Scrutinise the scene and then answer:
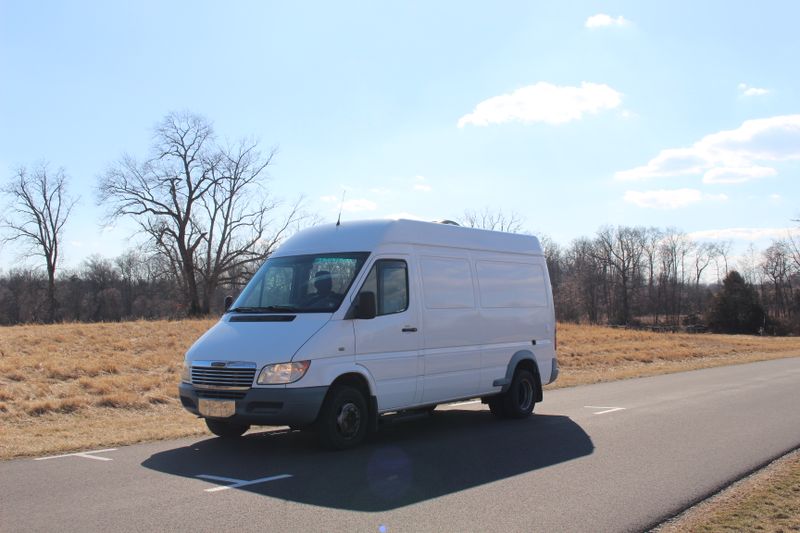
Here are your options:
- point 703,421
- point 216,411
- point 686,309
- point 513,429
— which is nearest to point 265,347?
point 216,411

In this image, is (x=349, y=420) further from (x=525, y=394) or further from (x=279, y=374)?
(x=525, y=394)

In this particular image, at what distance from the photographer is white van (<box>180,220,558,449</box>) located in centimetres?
798

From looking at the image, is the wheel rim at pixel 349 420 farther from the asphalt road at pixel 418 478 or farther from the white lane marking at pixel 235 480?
the white lane marking at pixel 235 480

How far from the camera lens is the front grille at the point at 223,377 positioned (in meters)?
7.94

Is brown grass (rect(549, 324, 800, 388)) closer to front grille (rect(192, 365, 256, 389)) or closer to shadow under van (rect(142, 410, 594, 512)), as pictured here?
shadow under van (rect(142, 410, 594, 512))

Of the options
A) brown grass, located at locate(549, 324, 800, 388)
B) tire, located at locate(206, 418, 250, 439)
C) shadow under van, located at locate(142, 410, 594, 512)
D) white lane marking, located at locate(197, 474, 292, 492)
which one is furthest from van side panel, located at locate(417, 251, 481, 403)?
brown grass, located at locate(549, 324, 800, 388)

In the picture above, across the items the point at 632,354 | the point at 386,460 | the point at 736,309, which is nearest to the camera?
the point at 386,460

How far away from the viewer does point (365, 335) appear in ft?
28.4

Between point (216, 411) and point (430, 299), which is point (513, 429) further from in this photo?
point (216, 411)

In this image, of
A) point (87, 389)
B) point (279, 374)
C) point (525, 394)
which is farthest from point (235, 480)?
point (87, 389)

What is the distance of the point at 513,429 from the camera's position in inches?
415

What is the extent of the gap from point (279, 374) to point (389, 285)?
2.03 metres

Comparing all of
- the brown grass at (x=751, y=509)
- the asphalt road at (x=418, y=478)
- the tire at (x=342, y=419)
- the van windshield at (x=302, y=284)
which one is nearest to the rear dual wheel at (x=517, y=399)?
the asphalt road at (x=418, y=478)

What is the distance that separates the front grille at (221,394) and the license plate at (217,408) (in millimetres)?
47
